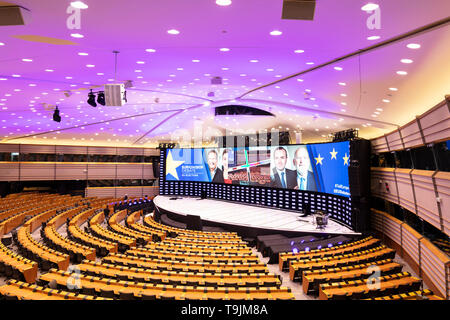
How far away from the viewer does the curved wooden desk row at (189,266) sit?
9445 millimetres

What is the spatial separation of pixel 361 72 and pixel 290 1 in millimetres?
4657

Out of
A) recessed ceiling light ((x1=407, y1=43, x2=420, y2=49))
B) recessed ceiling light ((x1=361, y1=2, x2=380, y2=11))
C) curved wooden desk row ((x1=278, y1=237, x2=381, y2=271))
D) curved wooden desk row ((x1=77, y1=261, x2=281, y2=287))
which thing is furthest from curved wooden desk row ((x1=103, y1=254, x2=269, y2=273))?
recessed ceiling light ((x1=361, y1=2, x2=380, y2=11))

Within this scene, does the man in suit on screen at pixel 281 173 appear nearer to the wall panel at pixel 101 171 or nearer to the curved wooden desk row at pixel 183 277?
the curved wooden desk row at pixel 183 277

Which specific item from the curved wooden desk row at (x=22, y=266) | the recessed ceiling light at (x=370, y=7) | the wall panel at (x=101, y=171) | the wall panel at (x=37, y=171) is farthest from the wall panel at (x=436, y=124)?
the wall panel at (x=37, y=171)

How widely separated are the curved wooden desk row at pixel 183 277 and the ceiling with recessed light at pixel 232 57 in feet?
19.5

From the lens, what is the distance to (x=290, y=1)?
4719mm

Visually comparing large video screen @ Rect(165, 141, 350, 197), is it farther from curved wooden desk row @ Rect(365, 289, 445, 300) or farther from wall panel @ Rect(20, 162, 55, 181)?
wall panel @ Rect(20, 162, 55, 181)

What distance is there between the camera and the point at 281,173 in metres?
21.9

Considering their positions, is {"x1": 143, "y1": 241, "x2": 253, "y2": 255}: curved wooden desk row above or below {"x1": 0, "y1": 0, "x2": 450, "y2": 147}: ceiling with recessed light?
below

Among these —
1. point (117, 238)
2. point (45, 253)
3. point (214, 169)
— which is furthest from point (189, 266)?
point (214, 169)

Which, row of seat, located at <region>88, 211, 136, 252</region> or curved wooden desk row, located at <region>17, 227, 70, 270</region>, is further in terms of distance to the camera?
row of seat, located at <region>88, 211, 136, 252</region>

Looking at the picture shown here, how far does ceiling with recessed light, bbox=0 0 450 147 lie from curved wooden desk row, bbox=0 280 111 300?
18.3ft

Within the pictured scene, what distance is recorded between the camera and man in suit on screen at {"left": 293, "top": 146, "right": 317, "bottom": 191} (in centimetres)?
1980
